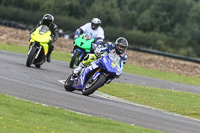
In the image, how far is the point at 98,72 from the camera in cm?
1233

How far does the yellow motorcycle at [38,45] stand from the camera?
17.2m

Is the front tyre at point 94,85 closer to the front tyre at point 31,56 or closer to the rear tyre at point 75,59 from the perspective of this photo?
the front tyre at point 31,56

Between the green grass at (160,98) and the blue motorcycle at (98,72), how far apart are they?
76.1 inches

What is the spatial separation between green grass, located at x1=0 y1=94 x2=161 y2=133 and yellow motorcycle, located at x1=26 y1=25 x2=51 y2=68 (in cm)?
736

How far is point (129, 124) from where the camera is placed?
931cm

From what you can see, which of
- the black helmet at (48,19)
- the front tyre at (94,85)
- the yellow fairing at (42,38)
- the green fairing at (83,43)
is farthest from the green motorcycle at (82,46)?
the front tyre at (94,85)

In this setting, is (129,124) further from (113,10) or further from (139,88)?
(113,10)

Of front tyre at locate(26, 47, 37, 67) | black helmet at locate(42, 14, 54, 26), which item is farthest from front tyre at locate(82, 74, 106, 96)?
black helmet at locate(42, 14, 54, 26)

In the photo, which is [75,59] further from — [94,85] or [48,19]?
[94,85]

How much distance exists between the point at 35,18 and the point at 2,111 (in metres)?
58.0

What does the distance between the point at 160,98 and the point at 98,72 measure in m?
3.58

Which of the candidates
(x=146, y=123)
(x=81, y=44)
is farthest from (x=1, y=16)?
(x=146, y=123)

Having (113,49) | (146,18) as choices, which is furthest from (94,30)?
(146,18)

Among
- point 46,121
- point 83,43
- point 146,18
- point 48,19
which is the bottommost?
point 46,121
